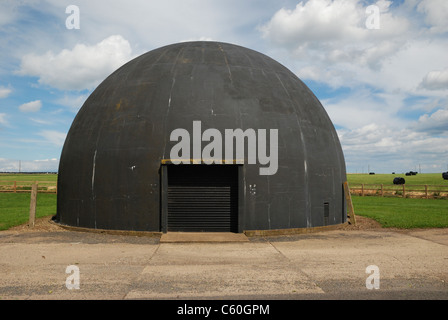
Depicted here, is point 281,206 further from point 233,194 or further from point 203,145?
point 203,145

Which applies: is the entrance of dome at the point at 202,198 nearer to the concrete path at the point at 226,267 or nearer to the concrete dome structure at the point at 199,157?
the concrete dome structure at the point at 199,157

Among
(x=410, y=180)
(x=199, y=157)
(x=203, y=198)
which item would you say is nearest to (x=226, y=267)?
(x=203, y=198)

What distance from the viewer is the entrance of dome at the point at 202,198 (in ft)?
39.4

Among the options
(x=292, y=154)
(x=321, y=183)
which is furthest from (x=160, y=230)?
(x=321, y=183)

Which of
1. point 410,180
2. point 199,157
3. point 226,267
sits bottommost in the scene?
point 226,267

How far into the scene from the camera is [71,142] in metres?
14.0

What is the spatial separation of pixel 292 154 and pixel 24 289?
30.0ft

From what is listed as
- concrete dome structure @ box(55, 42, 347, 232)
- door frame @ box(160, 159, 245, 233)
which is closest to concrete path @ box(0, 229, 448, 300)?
door frame @ box(160, 159, 245, 233)

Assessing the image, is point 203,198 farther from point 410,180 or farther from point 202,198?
point 410,180

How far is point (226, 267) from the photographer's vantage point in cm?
782

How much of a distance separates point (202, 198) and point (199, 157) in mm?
1504

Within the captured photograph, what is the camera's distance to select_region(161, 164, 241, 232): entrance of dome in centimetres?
1200

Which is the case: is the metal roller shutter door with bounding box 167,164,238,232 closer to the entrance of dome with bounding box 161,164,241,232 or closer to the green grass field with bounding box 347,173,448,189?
the entrance of dome with bounding box 161,164,241,232

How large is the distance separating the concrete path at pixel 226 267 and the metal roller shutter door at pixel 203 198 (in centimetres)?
137
